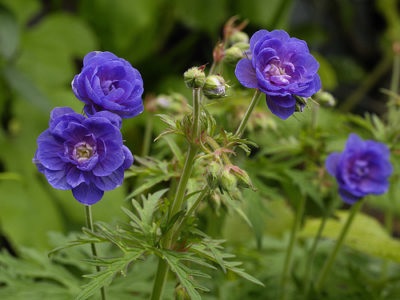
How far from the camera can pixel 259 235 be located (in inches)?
38.8

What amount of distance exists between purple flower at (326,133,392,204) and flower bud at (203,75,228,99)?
400mm

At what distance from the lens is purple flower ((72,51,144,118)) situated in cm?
63

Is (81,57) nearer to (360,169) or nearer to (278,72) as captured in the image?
(360,169)

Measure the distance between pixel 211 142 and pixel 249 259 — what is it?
0.58 m

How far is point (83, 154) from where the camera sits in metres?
0.64

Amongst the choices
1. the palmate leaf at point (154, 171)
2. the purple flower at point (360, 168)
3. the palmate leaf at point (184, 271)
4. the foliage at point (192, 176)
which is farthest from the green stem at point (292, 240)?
the palmate leaf at point (184, 271)

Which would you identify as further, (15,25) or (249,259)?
(15,25)

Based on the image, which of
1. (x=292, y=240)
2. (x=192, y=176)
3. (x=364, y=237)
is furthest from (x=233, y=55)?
(x=364, y=237)

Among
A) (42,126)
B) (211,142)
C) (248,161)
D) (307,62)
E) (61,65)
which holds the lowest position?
(42,126)

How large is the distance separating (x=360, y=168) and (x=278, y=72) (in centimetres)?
40

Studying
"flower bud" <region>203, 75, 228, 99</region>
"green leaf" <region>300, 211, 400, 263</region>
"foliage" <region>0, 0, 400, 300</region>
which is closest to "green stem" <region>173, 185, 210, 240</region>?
"foliage" <region>0, 0, 400, 300</region>

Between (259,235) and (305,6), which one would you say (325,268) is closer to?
(259,235)

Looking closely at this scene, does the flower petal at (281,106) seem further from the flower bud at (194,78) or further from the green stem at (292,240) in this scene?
the green stem at (292,240)

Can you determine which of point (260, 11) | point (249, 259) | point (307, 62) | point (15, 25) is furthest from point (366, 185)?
point (260, 11)
